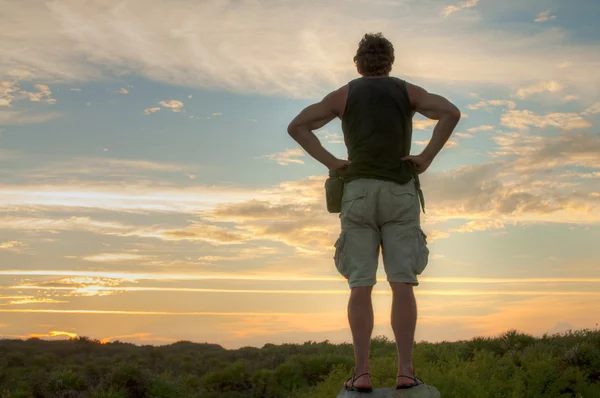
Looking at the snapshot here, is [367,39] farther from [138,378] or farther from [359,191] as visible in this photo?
[138,378]

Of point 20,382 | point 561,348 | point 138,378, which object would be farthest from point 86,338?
point 561,348

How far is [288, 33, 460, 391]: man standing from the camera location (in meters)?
6.84

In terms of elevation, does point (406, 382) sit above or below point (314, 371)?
above

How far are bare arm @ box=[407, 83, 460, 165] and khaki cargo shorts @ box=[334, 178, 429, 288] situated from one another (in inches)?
23.0

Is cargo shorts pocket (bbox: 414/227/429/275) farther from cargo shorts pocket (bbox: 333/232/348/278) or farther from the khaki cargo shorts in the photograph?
cargo shorts pocket (bbox: 333/232/348/278)

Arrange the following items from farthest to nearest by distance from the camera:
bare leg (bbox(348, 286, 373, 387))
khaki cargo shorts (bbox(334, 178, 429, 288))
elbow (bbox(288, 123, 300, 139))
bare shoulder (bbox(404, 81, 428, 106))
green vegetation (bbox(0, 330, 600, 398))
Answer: green vegetation (bbox(0, 330, 600, 398)), elbow (bbox(288, 123, 300, 139)), bare shoulder (bbox(404, 81, 428, 106)), bare leg (bbox(348, 286, 373, 387)), khaki cargo shorts (bbox(334, 178, 429, 288))

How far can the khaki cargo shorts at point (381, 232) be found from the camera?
22.4 ft

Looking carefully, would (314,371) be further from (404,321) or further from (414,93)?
(414,93)

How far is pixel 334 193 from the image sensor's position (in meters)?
7.14

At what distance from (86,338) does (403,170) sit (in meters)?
33.7

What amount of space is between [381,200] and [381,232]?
0.38 meters

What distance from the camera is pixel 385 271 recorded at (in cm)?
700

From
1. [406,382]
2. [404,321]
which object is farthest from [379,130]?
[406,382]

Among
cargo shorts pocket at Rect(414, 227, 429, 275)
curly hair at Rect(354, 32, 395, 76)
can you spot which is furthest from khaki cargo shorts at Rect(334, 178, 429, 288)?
curly hair at Rect(354, 32, 395, 76)
